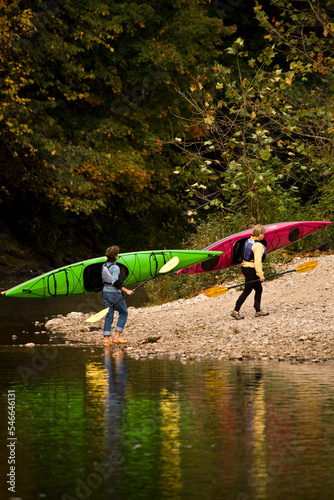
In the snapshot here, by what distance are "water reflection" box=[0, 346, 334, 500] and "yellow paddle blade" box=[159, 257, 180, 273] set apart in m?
5.61

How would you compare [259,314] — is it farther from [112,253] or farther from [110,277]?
[112,253]

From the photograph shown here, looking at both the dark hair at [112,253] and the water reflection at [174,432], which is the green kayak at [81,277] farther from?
the water reflection at [174,432]

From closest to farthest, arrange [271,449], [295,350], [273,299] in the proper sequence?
[271,449], [295,350], [273,299]

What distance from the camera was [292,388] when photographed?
1040 cm

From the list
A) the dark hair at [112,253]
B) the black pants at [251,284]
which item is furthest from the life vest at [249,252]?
the dark hair at [112,253]

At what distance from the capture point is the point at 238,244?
19.7 m

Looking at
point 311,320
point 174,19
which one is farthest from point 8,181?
point 311,320

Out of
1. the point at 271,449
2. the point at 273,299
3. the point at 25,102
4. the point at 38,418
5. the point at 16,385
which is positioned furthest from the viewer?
the point at 25,102

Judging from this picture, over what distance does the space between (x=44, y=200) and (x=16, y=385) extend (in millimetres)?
26047

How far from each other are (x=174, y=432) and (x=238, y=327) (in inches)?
293

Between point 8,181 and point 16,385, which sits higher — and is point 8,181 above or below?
above

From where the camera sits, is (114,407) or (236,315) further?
(236,315)

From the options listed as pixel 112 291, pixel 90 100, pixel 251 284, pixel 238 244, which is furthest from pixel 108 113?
pixel 112 291

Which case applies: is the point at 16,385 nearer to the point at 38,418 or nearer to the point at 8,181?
the point at 38,418
